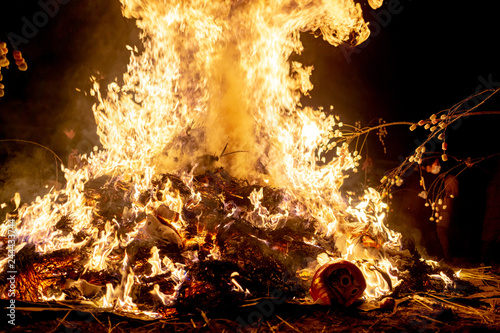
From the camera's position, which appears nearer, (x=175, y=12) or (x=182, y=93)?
(x=175, y=12)

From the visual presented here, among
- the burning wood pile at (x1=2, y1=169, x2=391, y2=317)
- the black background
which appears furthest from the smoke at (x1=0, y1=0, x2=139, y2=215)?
the burning wood pile at (x1=2, y1=169, x2=391, y2=317)

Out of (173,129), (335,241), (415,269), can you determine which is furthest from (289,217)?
(173,129)

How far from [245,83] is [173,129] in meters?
2.78

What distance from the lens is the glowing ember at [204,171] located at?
594 centimetres

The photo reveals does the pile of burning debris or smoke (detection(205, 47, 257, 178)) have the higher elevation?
smoke (detection(205, 47, 257, 178))

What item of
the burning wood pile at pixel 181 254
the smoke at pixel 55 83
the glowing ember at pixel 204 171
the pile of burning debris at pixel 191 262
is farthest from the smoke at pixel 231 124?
the smoke at pixel 55 83

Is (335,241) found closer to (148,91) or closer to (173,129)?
(173,129)

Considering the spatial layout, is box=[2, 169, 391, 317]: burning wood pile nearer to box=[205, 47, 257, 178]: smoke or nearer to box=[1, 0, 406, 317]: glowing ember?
box=[1, 0, 406, 317]: glowing ember

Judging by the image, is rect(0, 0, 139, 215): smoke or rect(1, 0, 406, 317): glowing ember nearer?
rect(1, 0, 406, 317): glowing ember

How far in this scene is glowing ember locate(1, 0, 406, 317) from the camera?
5941 mm

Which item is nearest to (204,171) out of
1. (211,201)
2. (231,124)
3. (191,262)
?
(211,201)

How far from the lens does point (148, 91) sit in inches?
381

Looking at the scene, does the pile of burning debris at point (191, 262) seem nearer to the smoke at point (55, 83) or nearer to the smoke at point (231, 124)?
the smoke at point (231, 124)

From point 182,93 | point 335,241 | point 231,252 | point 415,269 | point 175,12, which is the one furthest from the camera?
point 182,93
